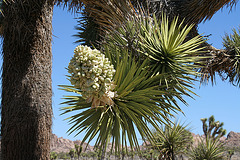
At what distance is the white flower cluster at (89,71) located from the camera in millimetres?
3150

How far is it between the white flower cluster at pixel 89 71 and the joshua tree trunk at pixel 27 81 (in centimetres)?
221

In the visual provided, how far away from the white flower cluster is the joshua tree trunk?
86.9 inches

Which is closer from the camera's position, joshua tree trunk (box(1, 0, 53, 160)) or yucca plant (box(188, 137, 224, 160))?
joshua tree trunk (box(1, 0, 53, 160))

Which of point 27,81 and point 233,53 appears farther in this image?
point 233,53

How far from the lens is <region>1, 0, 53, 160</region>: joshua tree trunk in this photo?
5012 mm

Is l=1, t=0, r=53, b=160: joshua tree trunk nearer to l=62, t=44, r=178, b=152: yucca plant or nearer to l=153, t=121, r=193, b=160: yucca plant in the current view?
l=62, t=44, r=178, b=152: yucca plant

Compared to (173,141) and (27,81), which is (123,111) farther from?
(173,141)

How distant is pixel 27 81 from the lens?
521cm

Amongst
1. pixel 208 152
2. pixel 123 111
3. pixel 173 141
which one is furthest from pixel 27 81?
pixel 208 152

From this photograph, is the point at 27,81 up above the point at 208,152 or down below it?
above

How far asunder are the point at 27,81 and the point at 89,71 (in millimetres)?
2549

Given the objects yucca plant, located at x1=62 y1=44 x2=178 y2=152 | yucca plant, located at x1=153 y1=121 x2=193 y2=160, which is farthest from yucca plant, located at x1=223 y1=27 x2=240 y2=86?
yucca plant, located at x1=62 y1=44 x2=178 y2=152

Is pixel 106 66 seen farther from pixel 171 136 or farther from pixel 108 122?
pixel 171 136

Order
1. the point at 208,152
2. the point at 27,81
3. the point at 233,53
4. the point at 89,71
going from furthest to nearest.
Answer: the point at 208,152
the point at 233,53
the point at 27,81
the point at 89,71
